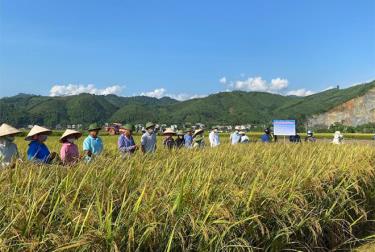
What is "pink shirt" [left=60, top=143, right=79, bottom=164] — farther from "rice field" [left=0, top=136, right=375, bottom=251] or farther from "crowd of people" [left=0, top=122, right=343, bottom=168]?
"rice field" [left=0, top=136, right=375, bottom=251]

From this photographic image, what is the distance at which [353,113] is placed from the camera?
116312 mm

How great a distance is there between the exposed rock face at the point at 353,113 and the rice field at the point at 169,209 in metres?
110

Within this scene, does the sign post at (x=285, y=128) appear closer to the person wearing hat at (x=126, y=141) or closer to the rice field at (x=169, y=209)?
the person wearing hat at (x=126, y=141)

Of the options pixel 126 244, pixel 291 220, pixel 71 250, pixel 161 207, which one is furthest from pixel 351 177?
pixel 71 250

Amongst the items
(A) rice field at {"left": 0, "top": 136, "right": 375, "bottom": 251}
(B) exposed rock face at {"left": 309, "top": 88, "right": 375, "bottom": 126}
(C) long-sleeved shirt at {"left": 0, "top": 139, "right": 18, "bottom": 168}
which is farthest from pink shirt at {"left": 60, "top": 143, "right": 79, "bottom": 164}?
(B) exposed rock face at {"left": 309, "top": 88, "right": 375, "bottom": 126}

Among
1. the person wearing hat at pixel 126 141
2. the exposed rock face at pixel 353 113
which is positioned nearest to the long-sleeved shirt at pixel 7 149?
the person wearing hat at pixel 126 141

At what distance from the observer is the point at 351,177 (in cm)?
671

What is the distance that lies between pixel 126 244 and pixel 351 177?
4.33 m

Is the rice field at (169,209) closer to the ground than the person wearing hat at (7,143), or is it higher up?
closer to the ground

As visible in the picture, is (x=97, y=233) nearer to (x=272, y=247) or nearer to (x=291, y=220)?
(x=272, y=247)

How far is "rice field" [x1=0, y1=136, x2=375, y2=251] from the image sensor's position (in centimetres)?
334

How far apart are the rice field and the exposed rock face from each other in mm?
109599

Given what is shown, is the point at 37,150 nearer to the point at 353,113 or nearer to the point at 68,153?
the point at 68,153

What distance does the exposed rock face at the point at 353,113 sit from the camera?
11006 centimetres
